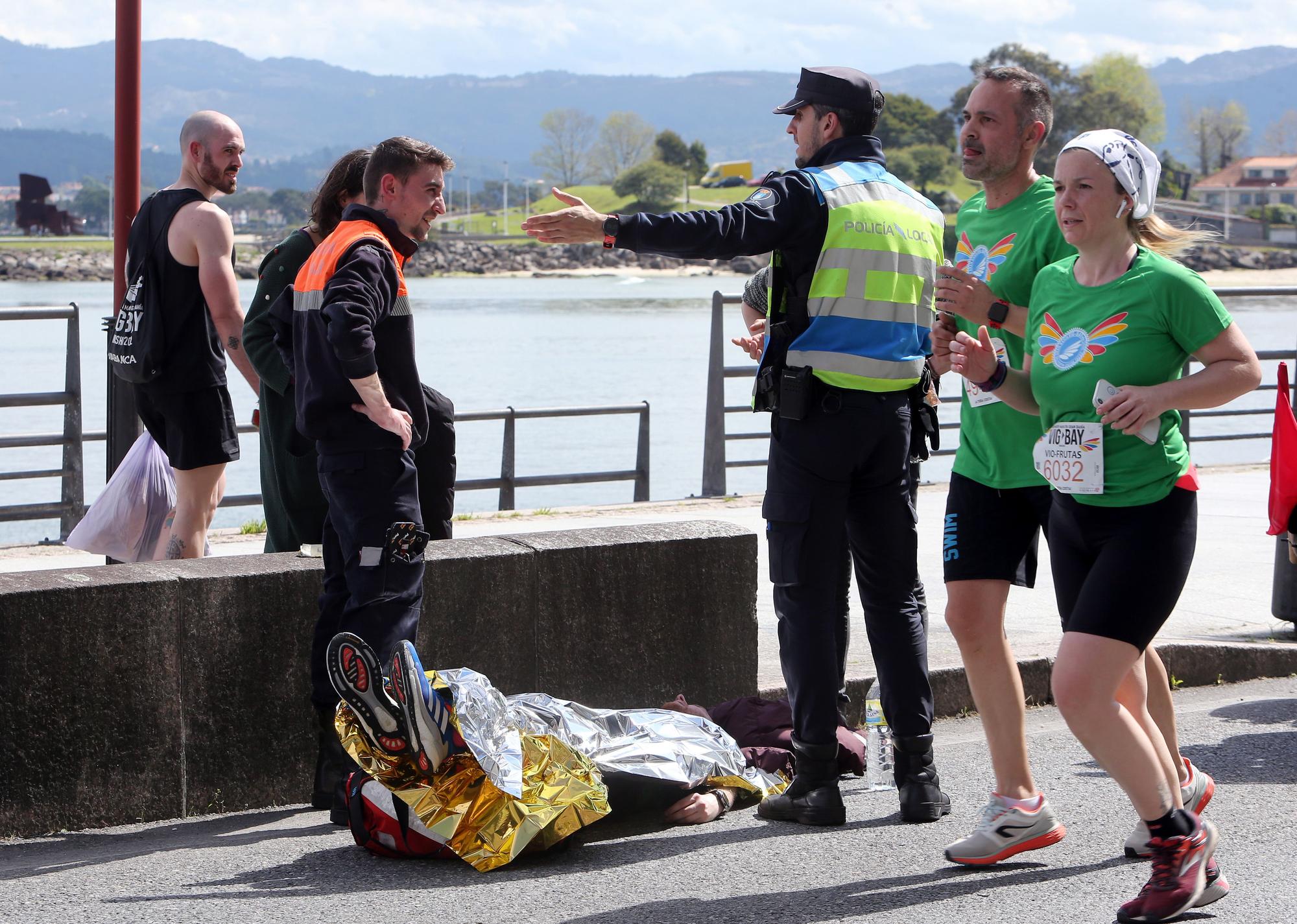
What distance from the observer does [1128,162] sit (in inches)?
147

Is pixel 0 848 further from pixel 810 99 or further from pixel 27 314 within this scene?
pixel 27 314

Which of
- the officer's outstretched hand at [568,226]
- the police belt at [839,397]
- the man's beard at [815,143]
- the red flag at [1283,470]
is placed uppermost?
the man's beard at [815,143]

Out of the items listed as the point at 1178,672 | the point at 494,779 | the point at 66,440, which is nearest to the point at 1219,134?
the point at 66,440

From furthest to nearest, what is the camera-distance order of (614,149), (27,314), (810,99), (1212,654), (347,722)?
(614,149) → (27,314) → (1212,654) → (810,99) → (347,722)

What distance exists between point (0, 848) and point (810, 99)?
2.86m

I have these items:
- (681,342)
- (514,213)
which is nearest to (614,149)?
(514,213)

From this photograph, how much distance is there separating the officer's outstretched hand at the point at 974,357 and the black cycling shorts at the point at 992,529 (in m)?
0.36

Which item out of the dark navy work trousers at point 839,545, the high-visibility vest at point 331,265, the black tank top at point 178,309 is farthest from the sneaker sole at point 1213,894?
the black tank top at point 178,309

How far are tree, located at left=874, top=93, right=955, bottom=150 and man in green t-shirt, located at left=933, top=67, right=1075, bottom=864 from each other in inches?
4492

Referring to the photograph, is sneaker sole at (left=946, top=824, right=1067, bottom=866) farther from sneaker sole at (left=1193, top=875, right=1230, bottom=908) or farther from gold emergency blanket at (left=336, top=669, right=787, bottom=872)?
gold emergency blanket at (left=336, top=669, right=787, bottom=872)

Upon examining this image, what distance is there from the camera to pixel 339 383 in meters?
4.14

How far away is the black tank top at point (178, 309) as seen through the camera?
5.38 meters

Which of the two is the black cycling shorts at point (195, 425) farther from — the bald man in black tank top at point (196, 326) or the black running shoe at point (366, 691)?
the black running shoe at point (366, 691)

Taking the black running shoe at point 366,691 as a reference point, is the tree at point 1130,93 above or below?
above
